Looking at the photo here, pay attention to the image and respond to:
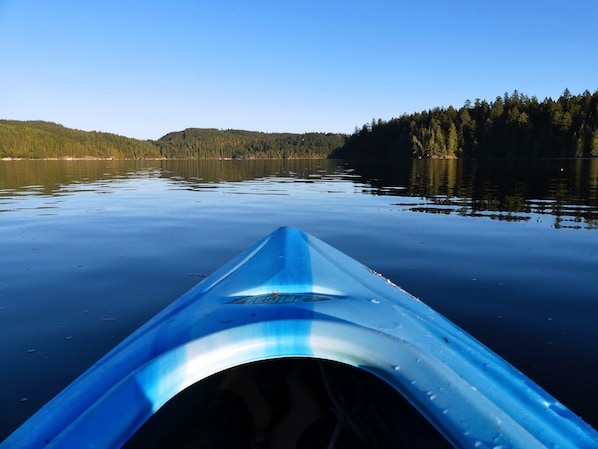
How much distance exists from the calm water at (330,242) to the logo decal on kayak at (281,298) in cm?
206

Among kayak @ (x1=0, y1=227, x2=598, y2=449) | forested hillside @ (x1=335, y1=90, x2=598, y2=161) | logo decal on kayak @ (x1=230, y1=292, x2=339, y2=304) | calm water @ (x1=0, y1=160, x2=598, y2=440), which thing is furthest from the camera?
forested hillside @ (x1=335, y1=90, x2=598, y2=161)

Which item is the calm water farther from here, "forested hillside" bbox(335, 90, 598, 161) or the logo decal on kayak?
"forested hillside" bbox(335, 90, 598, 161)

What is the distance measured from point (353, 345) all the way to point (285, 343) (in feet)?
1.23

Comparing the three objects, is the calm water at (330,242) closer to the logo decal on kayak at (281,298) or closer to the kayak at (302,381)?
the kayak at (302,381)

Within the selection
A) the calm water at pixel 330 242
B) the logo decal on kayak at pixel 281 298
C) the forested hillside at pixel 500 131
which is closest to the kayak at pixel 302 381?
the logo decal on kayak at pixel 281 298

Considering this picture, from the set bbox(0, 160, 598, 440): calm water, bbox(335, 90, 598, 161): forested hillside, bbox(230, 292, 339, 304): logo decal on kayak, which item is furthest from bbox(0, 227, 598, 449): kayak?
bbox(335, 90, 598, 161): forested hillside

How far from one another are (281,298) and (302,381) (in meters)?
1.01

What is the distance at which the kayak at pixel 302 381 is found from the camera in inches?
71.1

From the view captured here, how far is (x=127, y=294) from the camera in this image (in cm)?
576

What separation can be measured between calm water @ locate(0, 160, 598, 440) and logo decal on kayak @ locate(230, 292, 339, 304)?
81.1 inches

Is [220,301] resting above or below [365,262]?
above

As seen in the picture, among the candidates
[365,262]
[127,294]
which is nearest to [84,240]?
[127,294]

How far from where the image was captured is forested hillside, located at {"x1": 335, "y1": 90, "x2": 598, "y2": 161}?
9462cm

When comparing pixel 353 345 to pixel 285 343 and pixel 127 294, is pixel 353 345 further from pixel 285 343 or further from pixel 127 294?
pixel 127 294
